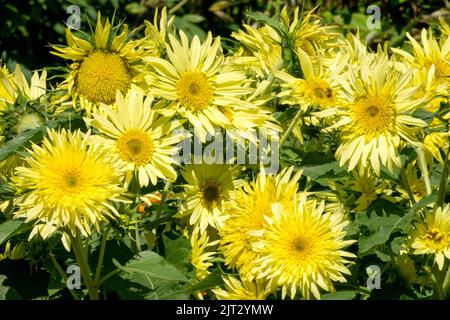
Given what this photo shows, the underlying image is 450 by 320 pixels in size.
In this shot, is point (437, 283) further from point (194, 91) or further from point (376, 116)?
point (194, 91)

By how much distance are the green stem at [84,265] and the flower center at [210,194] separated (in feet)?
1.07

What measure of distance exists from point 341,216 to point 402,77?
1.11 feet

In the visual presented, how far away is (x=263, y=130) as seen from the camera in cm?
190

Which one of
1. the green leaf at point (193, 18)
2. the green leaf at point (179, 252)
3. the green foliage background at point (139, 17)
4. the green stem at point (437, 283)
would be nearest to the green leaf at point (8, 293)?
the green leaf at point (179, 252)

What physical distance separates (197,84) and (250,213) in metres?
0.33

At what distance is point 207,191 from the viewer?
1941 mm

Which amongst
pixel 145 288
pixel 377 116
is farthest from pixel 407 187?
pixel 145 288

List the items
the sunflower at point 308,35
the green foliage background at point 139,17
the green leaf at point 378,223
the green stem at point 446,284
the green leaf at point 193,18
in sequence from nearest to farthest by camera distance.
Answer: the green leaf at point 378,223 < the green stem at point 446,284 < the sunflower at point 308,35 < the green foliage background at point 139,17 < the green leaf at point 193,18

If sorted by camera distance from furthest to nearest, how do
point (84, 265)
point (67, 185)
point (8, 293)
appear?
point (8, 293) → point (84, 265) → point (67, 185)

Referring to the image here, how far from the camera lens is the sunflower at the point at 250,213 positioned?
1.74 metres

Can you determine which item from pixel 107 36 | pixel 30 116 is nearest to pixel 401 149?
pixel 107 36

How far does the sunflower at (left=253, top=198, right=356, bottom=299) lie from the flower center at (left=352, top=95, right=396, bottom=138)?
0.79 feet

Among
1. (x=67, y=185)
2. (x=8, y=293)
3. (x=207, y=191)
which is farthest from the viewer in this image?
(x=207, y=191)

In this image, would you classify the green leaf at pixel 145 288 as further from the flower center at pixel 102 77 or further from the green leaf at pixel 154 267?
the flower center at pixel 102 77
